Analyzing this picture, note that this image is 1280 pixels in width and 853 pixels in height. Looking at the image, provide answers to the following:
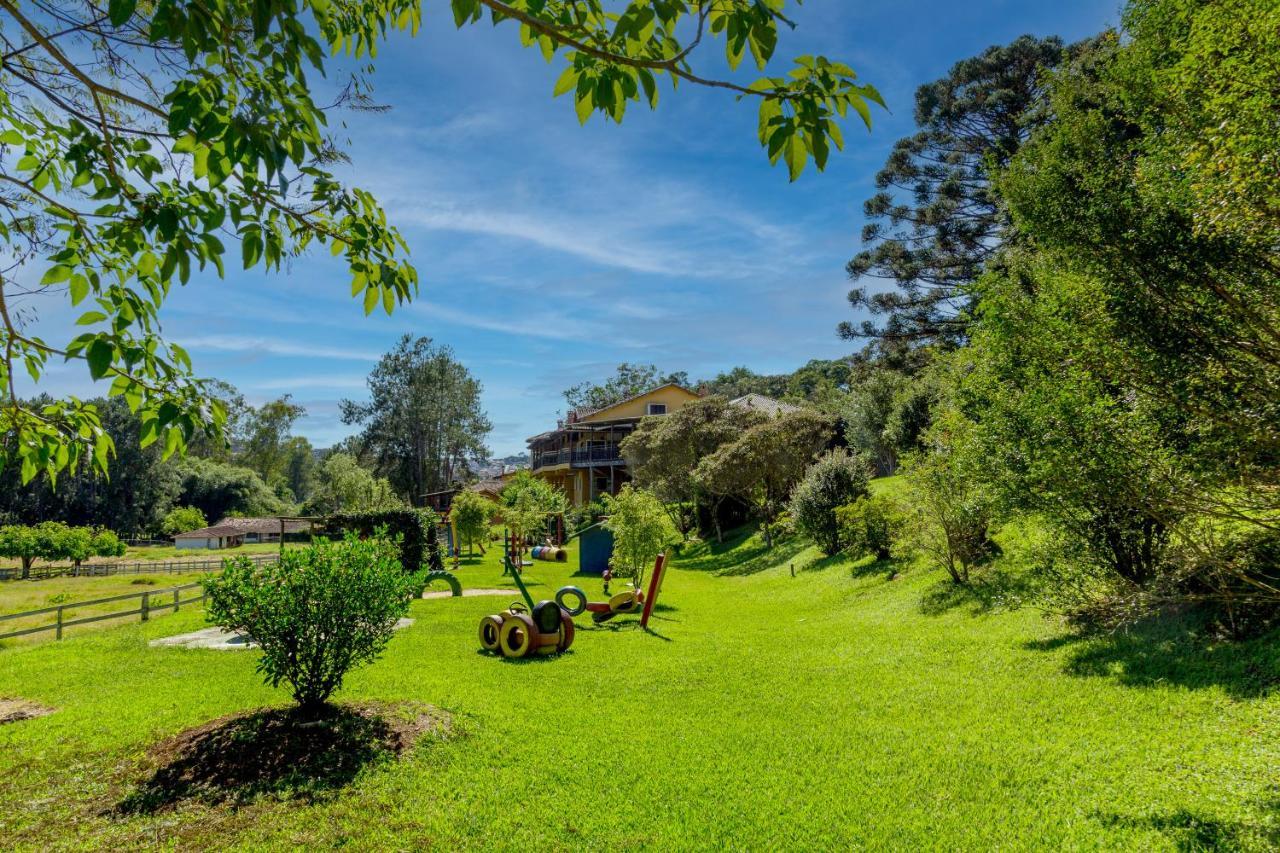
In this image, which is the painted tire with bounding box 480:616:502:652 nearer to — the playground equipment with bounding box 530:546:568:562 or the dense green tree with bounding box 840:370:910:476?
the playground equipment with bounding box 530:546:568:562

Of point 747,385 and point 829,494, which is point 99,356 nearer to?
point 829,494

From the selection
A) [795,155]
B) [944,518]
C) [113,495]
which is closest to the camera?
[795,155]

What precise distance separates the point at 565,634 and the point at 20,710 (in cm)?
752

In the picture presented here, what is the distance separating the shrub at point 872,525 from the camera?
61.5 feet

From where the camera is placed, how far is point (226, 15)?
214 centimetres

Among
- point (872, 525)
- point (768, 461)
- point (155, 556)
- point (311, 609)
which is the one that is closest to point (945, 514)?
point (872, 525)

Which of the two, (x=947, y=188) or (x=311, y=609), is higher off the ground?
(x=947, y=188)

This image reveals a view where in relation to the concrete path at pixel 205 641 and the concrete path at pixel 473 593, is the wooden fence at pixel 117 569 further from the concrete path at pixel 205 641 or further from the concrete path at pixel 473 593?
the concrete path at pixel 205 641

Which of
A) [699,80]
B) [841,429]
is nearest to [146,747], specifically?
[699,80]

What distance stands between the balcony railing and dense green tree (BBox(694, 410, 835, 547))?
22.6 meters

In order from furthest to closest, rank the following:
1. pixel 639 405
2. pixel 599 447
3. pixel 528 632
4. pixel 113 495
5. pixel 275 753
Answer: pixel 113 495
pixel 639 405
pixel 599 447
pixel 528 632
pixel 275 753

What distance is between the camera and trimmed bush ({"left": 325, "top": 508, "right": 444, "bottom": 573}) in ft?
76.1

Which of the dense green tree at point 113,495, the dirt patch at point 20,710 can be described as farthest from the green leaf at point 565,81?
the dense green tree at point 113,495

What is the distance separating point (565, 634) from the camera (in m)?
11.9
